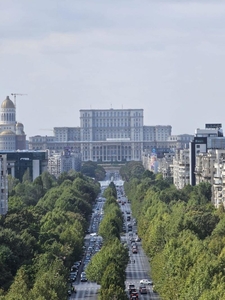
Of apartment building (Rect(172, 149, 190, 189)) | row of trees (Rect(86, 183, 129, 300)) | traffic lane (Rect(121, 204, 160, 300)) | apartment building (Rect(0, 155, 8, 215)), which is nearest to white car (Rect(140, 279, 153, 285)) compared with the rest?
traffic lane (Rect(121, 204, 160, 300))

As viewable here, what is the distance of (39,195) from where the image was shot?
129625 mm

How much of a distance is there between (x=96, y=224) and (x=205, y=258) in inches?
2137

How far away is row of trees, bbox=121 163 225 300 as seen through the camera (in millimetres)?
51294

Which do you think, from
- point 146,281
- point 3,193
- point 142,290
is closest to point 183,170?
point 3,193

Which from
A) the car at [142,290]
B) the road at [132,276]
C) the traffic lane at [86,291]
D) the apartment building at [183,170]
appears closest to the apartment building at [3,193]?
the road at [132,276]

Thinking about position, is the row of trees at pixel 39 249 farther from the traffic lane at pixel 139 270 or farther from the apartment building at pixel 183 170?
the apartment building at pixel 183 170

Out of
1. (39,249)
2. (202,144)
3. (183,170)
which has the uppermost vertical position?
(202,144)

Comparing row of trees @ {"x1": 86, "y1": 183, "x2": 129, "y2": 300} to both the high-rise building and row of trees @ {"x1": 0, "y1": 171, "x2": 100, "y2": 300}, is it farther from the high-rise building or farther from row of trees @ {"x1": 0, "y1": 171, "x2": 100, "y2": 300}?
the high-rise building

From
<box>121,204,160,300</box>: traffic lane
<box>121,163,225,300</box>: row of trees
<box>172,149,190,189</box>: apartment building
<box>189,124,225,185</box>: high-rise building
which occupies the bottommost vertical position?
<box>121,204,160,300</box>: traffic lane

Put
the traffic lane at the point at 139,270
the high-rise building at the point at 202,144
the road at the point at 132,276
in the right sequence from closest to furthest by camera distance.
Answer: the road at the point at 132,276
the traffic lane at the point at 139,270
the high-rise building at the point at 202,144

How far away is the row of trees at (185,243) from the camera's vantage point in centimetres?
5129

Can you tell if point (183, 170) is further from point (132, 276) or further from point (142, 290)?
point (142, 290)

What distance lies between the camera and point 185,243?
65.9m

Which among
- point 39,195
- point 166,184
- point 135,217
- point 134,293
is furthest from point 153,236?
point 166,184
